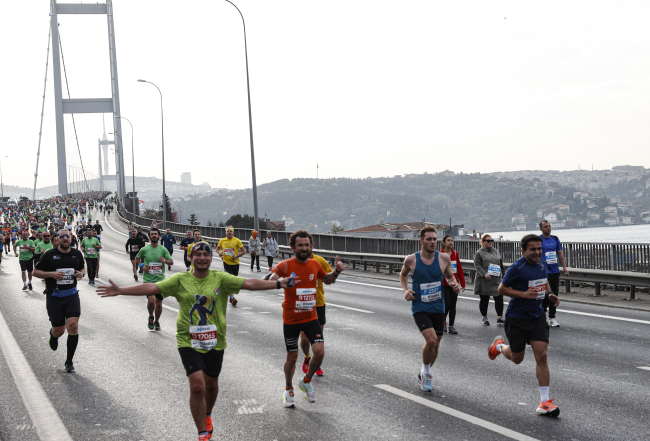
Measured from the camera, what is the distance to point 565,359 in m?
8.79

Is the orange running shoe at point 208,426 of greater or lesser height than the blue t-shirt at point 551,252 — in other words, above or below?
below

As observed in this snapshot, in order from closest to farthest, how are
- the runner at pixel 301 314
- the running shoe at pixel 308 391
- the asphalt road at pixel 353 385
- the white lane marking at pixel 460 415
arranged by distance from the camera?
the white lane marking at pixel 460 415 → the asphalt road at pixel 353 385 → the runner at pixel 301 314 → the running shoe at pixel 308 391

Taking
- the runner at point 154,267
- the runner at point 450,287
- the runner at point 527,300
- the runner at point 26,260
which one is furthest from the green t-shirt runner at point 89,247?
the runner at point 527,300

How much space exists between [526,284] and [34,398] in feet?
17.6

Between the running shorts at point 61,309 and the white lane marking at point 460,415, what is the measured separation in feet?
13.8

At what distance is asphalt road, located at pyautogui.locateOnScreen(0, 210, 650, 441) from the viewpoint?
19.5 ft

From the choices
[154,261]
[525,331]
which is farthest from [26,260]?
[525,331]

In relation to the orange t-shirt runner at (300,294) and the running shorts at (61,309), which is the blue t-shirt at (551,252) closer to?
the orange t-shirt runner at (300,294)

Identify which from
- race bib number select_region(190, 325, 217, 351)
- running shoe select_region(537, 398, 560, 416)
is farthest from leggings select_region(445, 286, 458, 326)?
race bib number select_region(190, 325, 217, 351)

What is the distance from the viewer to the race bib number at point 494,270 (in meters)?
11.5

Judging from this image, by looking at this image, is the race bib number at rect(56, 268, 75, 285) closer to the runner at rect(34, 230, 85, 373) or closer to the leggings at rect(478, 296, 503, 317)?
the runner at rect(34, 230, 85, 373)

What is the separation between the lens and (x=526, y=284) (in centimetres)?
674

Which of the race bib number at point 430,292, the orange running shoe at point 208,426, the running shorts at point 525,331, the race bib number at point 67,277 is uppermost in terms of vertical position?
the race bib number at point 67,277

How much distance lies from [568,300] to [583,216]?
251 ft
